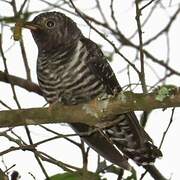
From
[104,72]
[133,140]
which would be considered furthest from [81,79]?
[133,140]

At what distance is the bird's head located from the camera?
3879 millimetres

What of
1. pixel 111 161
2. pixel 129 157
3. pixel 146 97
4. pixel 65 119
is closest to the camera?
pixel 146 97

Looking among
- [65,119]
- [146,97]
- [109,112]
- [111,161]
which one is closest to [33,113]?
[65,119]

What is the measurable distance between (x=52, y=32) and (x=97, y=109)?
1229mm

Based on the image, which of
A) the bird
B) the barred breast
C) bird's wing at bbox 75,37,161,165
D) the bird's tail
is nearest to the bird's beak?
the bird

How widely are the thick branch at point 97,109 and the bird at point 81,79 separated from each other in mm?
578

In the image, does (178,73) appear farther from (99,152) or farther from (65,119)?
(65,119)

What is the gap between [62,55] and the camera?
375 centimetres

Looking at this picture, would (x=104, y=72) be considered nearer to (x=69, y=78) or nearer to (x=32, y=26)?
(x=69, y=78)

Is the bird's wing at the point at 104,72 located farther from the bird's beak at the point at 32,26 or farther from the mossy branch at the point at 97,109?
the mossy branch at the point at 97,109

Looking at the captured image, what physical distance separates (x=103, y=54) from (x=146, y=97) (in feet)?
4.05

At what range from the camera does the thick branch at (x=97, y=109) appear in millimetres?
2678

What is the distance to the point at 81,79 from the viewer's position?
365cm

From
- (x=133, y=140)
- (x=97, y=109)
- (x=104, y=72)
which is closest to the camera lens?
Result: (x=97, y=109)
